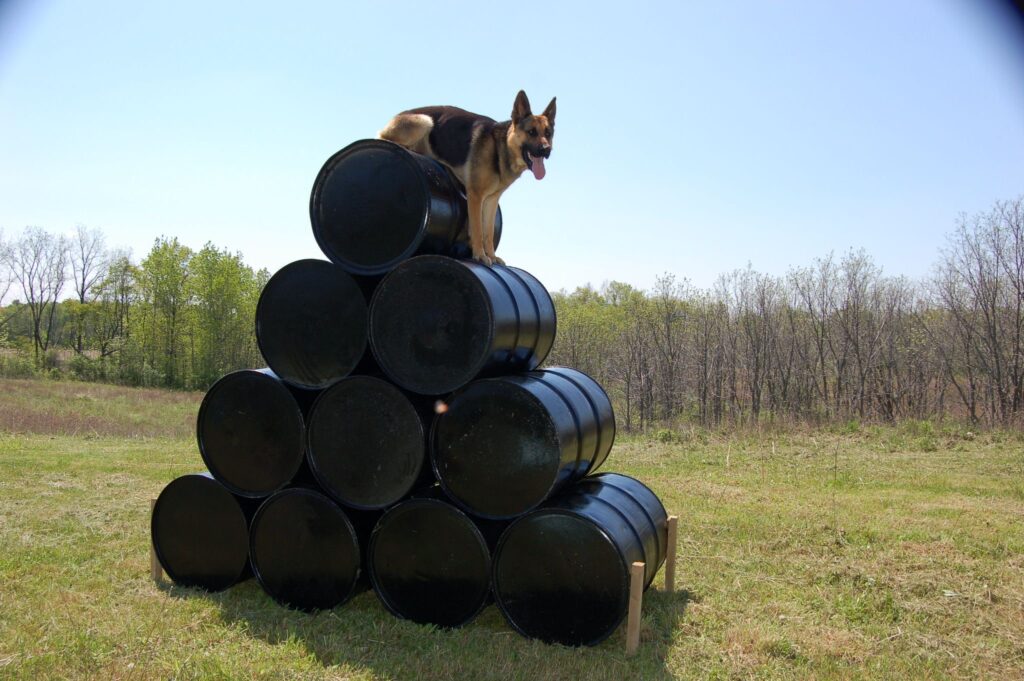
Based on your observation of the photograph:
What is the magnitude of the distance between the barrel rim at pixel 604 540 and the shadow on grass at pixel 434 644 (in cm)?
10

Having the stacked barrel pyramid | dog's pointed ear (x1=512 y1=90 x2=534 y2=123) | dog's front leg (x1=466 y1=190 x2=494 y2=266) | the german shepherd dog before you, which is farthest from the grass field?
dog's pointed ear (x1=512 y1=90 x2=534 y2=123)

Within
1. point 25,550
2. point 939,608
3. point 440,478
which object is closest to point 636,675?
point 440,478

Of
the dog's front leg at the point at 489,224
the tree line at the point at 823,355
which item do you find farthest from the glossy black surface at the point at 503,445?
the tree line at the point at 823,355

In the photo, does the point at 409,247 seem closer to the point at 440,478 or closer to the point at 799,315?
the point at 440,478

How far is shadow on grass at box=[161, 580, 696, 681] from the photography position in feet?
14.1

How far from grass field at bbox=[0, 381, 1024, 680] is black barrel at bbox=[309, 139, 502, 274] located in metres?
2.77

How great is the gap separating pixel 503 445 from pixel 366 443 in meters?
1.07

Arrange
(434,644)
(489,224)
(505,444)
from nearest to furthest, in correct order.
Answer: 1. (434,644)
2. (505,444)
3. (489,224)

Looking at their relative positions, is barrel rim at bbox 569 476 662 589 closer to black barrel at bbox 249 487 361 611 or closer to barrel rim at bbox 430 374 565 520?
barrel rim at bbox 430 374 565 520

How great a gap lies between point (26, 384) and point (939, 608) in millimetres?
41816

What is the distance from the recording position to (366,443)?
510cm

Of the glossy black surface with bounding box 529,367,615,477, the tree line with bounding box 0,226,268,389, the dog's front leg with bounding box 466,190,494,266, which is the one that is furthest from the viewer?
the tree line with bounding box 0,226,268,389

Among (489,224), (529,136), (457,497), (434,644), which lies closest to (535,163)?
(529,136)

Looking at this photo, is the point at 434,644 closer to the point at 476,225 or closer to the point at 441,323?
the point at 441,323
